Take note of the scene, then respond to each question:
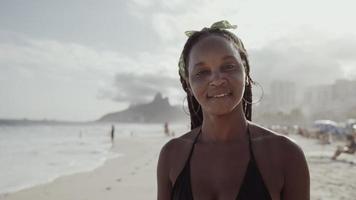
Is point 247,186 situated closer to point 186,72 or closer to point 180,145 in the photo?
point 180,145

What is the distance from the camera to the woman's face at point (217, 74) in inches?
66.3

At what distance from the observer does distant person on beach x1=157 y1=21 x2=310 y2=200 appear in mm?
1627

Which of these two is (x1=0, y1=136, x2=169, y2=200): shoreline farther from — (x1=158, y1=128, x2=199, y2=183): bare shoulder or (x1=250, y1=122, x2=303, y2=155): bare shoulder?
(x1=250, y1=122, x2=303, y2=155): bare shoulder

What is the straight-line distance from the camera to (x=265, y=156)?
1.67 m

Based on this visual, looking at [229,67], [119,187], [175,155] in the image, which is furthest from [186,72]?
[119,187]

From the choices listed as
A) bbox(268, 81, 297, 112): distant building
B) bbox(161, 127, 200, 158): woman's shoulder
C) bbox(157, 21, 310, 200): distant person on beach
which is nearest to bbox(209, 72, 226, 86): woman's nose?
bbox(157, 21, 310, 200): distant person on beach

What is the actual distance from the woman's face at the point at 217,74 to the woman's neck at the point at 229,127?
7 centimetres

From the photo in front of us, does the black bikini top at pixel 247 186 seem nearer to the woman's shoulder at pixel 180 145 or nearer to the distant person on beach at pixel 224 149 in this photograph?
the distant person on beach at pixel 224 149

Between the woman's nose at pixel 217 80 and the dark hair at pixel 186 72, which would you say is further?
the dark hair at pixel 186 72

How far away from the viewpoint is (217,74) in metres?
1.71

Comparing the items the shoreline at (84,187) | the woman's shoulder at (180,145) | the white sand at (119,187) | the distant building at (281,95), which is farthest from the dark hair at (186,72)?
the distant building at (281,95)

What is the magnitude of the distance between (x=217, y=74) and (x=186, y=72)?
0.32 meters

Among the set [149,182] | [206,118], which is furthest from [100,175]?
[206,118]

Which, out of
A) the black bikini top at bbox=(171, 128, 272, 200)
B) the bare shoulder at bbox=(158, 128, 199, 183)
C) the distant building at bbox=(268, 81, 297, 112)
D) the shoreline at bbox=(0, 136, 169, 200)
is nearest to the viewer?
the black bikini top at bbox=(171, 128, 272, 200)
